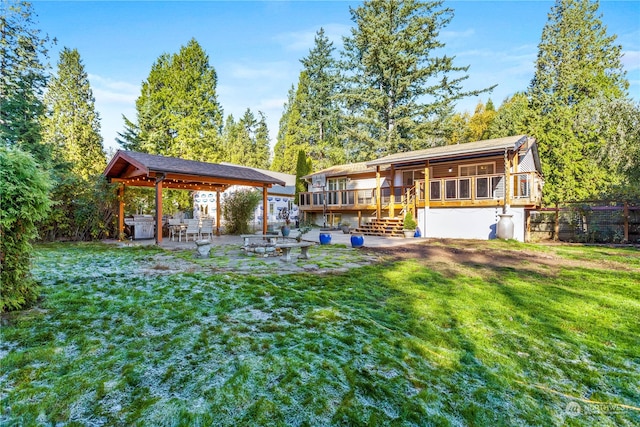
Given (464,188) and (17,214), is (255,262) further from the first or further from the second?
(464,188)

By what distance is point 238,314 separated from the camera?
3.66m

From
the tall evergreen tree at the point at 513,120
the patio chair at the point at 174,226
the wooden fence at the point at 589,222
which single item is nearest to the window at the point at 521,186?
the wooden fence at the point at 589,222

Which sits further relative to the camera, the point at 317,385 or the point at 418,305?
the point at 418,305

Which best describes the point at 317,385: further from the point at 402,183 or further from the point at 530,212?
the point at 402,183

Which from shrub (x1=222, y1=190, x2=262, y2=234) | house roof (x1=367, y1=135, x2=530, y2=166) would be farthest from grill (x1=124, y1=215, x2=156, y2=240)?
house roof (x1=367, y1=135, x2=530, y2=166)

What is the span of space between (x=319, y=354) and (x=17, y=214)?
11.9 ft

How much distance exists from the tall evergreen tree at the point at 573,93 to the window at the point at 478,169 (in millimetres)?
8687

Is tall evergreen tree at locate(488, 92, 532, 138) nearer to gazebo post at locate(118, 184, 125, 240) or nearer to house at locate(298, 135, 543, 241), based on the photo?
house at locate(298, 135, 543, 241)

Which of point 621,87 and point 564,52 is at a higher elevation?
point 564,52

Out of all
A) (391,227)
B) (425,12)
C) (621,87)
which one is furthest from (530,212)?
(425,12)

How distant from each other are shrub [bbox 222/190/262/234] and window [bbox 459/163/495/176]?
10433mm

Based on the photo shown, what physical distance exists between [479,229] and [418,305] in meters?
10.4

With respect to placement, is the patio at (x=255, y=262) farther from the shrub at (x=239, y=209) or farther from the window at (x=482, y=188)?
the window at (x=482, y=188)

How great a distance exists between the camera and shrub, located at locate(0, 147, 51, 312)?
3.23m
